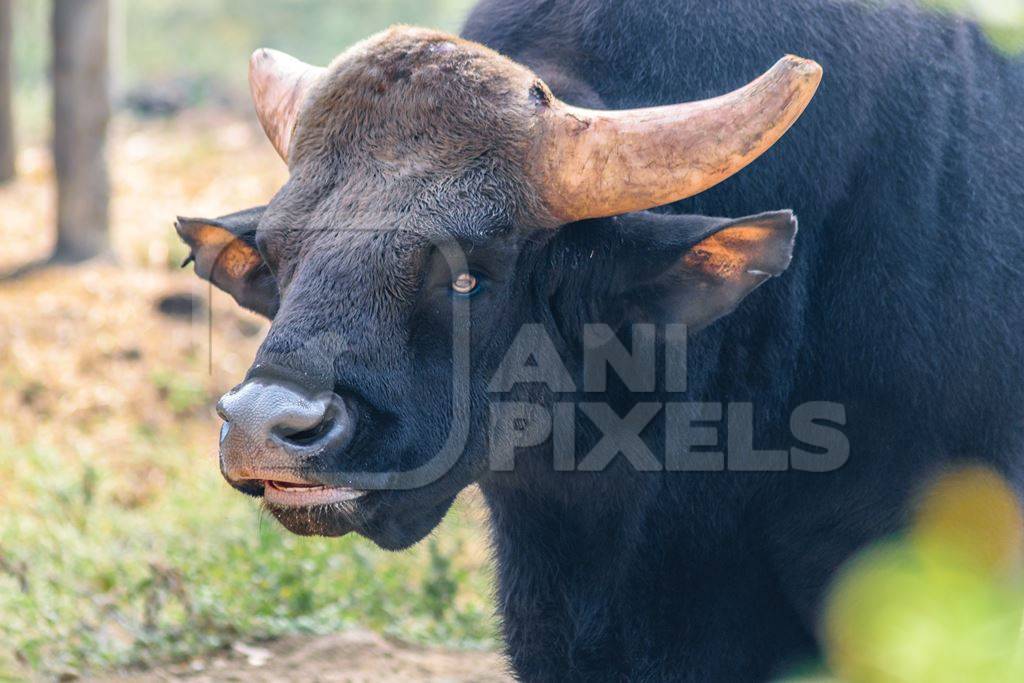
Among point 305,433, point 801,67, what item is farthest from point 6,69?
point 801,67

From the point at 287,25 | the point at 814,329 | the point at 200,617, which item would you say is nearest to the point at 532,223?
the point at 814,329

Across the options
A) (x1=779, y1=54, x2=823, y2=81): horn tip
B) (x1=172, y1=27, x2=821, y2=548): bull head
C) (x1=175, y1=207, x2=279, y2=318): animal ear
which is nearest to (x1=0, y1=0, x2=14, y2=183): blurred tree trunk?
(x1=175, y1=207, x2=279, y2=318): animal ear

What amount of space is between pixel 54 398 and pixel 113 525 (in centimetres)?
220

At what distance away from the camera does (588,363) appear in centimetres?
361

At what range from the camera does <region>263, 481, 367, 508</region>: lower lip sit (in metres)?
3.14

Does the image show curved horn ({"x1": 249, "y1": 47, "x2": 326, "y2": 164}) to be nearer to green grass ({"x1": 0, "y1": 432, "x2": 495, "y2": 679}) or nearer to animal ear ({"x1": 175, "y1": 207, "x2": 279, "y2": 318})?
animal ear ({"x1": 175, "y1": 207, "x2": 279, "y2": 318})

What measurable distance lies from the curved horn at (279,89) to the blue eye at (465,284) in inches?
30.0

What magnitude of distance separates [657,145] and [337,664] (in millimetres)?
2570

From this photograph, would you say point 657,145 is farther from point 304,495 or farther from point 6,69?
point 6,69

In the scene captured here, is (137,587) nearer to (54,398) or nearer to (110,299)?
(54,398)

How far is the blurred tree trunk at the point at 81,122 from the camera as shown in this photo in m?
10.1

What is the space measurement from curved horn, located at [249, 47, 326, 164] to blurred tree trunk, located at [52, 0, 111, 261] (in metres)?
6.69

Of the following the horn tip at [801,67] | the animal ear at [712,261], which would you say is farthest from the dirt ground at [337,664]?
the horn tip at [801,67]

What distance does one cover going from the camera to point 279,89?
3898 mm
